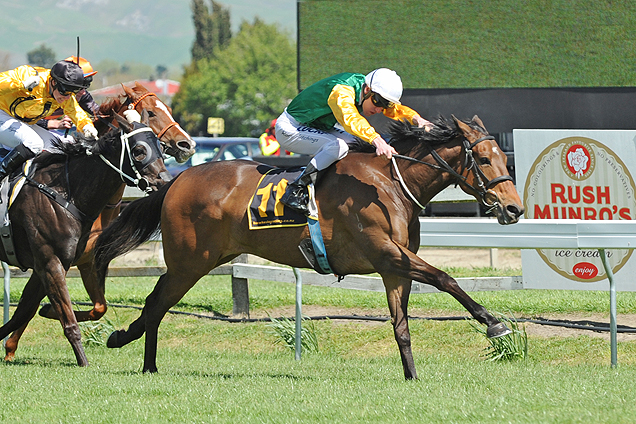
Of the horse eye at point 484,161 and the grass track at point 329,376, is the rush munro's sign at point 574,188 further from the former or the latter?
the horse eye at point 484,161

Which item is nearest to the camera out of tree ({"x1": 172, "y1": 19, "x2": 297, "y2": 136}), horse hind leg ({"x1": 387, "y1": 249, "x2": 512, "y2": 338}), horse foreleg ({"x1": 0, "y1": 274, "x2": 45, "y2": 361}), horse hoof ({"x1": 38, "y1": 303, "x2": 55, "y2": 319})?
horse hind leg ({"x1": 387, "y1": 249, "x2": 512, "y2": 338})

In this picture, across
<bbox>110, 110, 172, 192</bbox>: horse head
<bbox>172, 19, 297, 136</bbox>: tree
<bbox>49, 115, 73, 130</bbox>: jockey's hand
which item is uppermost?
<bbox>49, 115, 73, 130</bbox>: jockey's hand

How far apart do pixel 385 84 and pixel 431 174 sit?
0.70m

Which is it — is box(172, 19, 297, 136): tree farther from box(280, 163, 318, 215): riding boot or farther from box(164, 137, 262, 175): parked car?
box(280, 163, 318, 215): riding boot

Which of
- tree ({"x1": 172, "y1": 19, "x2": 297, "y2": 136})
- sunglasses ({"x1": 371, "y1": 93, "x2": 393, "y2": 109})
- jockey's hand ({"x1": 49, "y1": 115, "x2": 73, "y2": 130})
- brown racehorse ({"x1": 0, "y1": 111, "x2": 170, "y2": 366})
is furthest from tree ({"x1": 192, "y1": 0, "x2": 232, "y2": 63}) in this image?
sunglasses ({"x1": 371, "y1": 93, "x2": 393, "y2": 109})

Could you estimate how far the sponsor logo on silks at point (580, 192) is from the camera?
7.25m

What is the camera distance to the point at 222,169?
21.3ft

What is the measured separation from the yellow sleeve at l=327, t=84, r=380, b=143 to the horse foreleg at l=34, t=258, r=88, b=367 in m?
2.55

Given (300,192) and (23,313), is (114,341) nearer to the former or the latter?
(23,313)

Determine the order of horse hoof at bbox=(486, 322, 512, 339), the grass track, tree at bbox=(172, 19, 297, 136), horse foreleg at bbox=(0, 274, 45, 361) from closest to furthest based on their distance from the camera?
the grass track
horse hoof at bbox=(486, 322, 512, 339)
horse foreleg at bbox=(0, 274, 45, 361)
tree at bbox=(172, 19, 297, 136)

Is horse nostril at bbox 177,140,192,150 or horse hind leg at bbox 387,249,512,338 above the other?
horse nostril at bbox 177,140,192,150

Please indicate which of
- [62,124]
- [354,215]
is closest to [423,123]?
[354,215]

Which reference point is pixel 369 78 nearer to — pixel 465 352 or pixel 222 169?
pixel 222 169

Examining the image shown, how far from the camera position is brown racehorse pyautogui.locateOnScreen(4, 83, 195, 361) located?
23.4 feet
